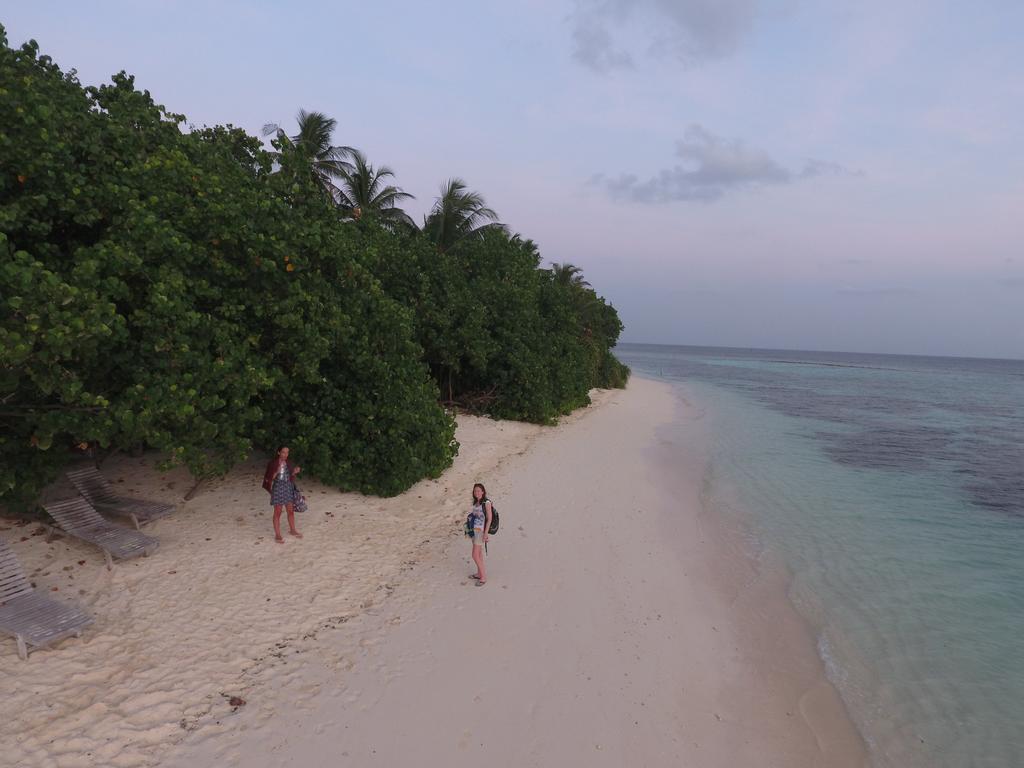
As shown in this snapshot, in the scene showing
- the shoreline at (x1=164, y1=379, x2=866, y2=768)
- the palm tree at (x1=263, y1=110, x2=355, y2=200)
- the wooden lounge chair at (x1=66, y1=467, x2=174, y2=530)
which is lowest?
the shoreline at (x1=164, y1=379, x2=866, y2=768)

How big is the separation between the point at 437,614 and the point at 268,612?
6.70 feet

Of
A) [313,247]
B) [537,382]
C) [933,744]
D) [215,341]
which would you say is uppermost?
[313,247]

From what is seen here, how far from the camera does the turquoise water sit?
6.14 metres

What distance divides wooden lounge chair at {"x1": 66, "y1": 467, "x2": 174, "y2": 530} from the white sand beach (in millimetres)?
365

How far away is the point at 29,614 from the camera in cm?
583

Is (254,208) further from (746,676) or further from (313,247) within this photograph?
(746,676)

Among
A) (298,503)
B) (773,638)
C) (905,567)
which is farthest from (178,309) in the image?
(905,567)

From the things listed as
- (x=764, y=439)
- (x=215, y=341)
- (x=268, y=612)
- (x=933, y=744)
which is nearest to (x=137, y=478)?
(x=215, y=341)

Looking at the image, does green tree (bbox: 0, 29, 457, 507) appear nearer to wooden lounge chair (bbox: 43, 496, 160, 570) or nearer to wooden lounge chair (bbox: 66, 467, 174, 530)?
wooden lounge chair (bbox: 43, 496, 160, 570)

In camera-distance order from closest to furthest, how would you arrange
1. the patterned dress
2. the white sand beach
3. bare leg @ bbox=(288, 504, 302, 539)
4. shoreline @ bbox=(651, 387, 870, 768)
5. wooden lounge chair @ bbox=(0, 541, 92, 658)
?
1. the white sand beach
2. wooden lounge chair @ bbox=(0, 541, 92, 658)
3. shoreline @ bbox=(651, 387, 870, 768)
4. the patterned dress
5. bare leg @ bbox=(288, 504, 302, 539)

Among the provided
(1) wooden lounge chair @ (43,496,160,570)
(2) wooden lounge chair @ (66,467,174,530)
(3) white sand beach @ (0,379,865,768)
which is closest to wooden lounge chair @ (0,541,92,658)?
(3) white sand beach @ (0,379,865,768)

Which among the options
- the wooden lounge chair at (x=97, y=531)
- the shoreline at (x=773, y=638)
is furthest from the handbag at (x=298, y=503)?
the shoreline at (x=773, y=638)

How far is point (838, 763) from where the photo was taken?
209 inches

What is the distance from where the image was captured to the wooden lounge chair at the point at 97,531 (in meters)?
7.48
